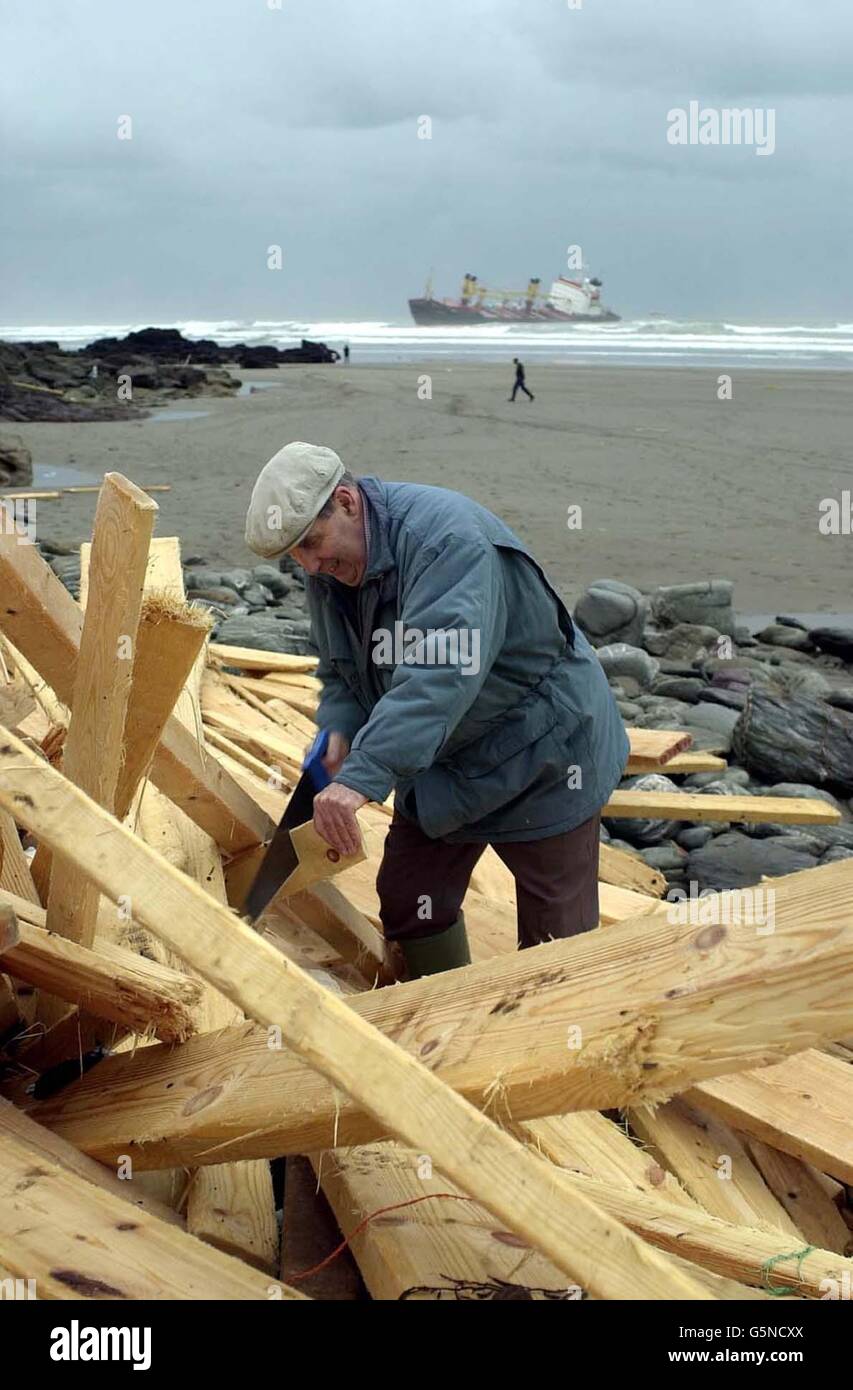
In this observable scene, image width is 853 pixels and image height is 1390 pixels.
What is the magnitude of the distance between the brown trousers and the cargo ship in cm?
8678

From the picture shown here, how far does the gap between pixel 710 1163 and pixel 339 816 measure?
1300 mm

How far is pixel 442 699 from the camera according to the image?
2979mm

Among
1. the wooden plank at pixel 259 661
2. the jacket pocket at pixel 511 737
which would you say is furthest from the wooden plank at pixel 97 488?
the jacket pocket at pixel 511 737

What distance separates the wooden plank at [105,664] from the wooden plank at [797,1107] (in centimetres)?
167

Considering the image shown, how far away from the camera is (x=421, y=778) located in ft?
11.5

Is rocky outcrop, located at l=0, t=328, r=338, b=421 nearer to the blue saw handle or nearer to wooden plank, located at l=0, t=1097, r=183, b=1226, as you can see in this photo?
the blue saw handle

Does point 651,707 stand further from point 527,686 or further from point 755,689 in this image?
point 527,686

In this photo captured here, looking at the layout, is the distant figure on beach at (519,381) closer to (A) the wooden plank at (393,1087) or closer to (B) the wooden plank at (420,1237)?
(B) the wooden plank at (420,1237)

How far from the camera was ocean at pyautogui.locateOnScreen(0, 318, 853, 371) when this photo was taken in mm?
45031

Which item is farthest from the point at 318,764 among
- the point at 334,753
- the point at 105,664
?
the point at 105,664

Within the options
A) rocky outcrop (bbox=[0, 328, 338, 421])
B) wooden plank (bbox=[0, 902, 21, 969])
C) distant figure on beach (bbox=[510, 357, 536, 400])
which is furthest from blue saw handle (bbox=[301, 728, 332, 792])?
distant figure on beach (bbox=[510, 357, 536, 400])

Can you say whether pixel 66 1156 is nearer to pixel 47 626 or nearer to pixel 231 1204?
pixel 231 1204

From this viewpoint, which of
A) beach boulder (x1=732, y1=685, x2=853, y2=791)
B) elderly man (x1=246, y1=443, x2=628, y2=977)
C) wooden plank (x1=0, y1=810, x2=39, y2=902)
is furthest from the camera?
beach boulder (x1=732, y1=685, x2=853, y2=791)

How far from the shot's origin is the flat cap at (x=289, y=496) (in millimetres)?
3014
